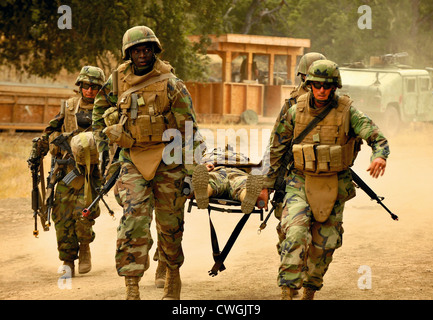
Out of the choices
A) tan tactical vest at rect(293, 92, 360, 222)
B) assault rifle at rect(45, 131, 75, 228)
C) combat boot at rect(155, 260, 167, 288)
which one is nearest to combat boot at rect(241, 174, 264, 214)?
tan tactical vest at rect(293, 92, 360, 222)

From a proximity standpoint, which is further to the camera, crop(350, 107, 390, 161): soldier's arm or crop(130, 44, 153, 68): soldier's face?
crop(130, 44, 153, 68): soldier's face

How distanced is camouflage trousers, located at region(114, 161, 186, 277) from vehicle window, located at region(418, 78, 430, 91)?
19.1 m

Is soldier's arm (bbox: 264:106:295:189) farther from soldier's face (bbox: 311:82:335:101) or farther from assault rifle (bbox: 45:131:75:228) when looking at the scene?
assault rifle (bbox: 45:131:75:228)

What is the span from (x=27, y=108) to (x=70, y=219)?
14249 mm

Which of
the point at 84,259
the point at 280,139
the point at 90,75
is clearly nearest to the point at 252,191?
the point at 280,139

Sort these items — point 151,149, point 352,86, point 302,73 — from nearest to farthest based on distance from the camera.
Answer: point 151,149 < point 302,73 < point 352,86

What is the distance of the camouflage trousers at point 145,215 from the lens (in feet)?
21.1

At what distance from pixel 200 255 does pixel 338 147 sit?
3.72 m

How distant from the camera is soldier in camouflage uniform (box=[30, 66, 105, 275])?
8508 mm

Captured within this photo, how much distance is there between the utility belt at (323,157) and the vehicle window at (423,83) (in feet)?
63.0

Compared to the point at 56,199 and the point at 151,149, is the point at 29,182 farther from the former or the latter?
the point at 151,149

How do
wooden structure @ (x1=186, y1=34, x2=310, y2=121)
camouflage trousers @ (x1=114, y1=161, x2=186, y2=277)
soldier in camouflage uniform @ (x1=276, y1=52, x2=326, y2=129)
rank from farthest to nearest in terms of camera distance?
1. wooden structure @ (x1=186, y1=34, x2=310, y2=121)
2. soldier in camouflage uniform @ (x1=276, y1=52, x2=326, y2=129)
3. camouflage trousers @ (x1=114, y1=161, x2=186, y2=277)

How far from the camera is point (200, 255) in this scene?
31.4ft
